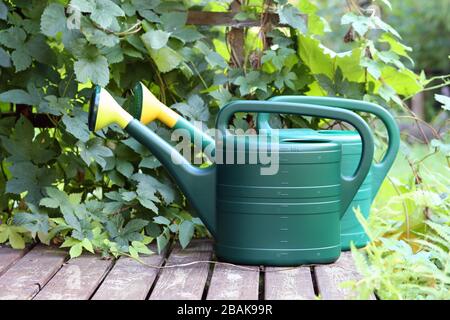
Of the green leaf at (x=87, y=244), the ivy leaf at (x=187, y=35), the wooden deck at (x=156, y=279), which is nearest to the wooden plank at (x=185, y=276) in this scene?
the wooden deck at (x=156, y=279)

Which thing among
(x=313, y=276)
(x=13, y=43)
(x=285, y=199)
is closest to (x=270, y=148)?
(x=285, y=199)

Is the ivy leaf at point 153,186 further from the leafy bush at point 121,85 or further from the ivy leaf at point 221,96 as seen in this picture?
the ivy leaf at point 221,96

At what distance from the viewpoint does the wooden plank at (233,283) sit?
6.56 ft

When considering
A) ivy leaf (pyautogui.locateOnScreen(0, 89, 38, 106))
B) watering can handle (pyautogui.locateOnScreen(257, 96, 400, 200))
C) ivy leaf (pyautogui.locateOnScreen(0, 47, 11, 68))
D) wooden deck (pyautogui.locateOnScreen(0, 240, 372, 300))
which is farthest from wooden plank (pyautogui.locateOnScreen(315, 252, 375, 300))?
ivy leaf (pyautogui.locateOnScreen(0, 47, 11, 68))

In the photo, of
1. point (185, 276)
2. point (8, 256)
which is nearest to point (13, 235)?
point (8, 256)

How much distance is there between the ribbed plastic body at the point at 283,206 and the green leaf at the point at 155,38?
50 cm

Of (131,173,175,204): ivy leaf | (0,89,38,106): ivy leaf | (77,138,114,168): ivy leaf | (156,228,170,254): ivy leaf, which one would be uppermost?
Answer: (0,89,38,106): ivy leaf

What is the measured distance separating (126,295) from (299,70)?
1.18 meters

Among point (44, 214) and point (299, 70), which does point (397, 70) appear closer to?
point (299, 70)

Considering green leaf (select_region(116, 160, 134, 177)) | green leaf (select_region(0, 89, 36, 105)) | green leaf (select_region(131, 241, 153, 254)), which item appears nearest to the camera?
green leaf (select_region(131, 241, 153, 254))

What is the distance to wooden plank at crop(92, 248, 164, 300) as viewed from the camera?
200cm

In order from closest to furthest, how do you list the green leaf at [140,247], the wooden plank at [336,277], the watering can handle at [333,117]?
the wooden plank at [336,277] < the watering can handle at [333,117] < the green leaf at [140,247]

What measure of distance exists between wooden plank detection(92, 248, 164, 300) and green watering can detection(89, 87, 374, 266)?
22 cm

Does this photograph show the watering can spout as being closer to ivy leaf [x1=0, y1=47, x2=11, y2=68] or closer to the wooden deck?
the wooden deck
